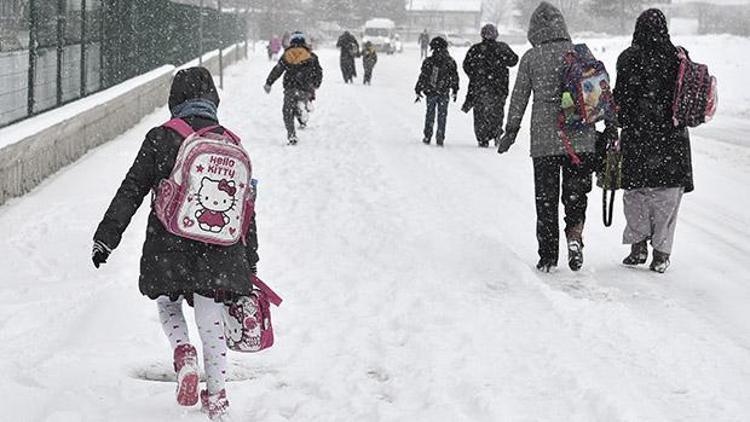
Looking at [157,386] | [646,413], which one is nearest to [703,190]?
[646,413]

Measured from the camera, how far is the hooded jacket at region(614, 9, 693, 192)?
275 inches

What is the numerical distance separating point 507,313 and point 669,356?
45.1 inches

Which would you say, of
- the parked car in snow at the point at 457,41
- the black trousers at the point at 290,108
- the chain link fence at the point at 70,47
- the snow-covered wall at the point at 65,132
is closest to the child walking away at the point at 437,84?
the black trousers at the point at 290,108

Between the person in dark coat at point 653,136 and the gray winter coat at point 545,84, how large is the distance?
Answer: 1.24 feet

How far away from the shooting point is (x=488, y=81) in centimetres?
1434

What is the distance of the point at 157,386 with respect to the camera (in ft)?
15.6

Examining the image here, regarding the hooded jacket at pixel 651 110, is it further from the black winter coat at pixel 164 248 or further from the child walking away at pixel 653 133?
the black winter coat at pixel 164 248

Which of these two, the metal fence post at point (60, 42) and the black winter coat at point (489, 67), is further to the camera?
the black winter coat at point (489, 67)

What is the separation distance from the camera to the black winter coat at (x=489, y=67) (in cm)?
1407

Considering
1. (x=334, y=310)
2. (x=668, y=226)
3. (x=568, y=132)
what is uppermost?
(x=568, y=132)

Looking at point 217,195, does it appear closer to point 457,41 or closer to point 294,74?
point 294,74

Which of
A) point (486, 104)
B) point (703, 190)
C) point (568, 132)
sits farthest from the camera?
point (486, 104)

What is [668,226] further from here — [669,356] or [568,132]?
[669,356]

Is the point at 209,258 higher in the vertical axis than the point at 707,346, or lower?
higher
